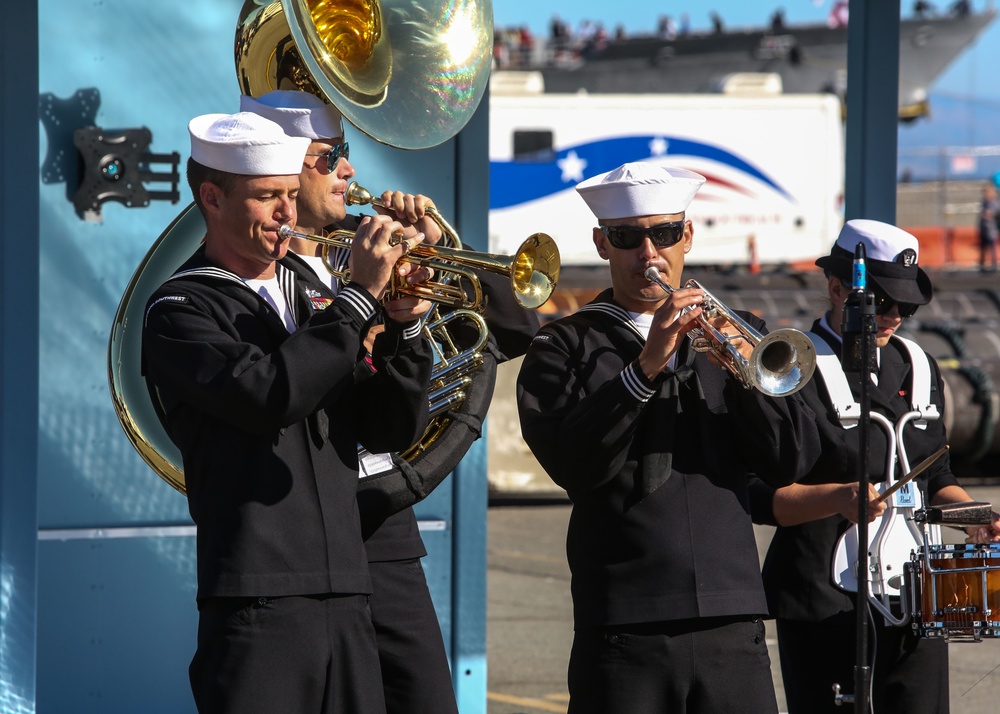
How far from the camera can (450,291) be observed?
3.52 m

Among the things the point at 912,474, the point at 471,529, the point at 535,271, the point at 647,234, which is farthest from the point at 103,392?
the point at 912,474

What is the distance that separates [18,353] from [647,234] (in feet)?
6.68

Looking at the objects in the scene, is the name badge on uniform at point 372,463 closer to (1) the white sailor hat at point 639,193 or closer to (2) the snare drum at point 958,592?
(1) the white sailor hat at point 639,193

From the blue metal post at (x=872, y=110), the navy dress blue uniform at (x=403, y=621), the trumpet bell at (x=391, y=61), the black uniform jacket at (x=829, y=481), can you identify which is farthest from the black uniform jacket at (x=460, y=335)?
the blue metal post at (x=872, y=110)

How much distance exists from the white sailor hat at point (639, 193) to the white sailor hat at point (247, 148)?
0.78m

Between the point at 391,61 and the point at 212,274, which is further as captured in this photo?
the point at 391,61

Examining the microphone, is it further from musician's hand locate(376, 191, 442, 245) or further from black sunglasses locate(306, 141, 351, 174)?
black sunglasses locate(306, 141, 351, 174)

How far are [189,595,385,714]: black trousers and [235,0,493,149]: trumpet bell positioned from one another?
1.30 meters

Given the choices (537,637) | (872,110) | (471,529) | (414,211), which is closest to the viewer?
(414,211)

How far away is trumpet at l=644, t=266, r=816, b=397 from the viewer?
3156 mm

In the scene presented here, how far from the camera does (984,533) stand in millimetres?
3848

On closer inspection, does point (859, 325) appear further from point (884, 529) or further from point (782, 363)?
point (884, 529)

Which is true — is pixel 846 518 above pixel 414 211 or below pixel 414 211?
below

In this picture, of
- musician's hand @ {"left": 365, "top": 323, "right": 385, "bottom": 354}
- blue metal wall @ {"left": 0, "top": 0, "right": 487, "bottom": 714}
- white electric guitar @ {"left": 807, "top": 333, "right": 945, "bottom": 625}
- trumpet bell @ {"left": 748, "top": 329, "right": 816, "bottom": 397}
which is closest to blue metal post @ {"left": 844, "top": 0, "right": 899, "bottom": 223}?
white electric guitar @ {"left": 807, "top": 333, "right": 945, "bottom": 625}
